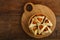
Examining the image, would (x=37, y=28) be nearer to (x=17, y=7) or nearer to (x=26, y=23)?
(x=26, y=23)

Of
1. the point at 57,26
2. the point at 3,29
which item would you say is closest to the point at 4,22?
the point at 3,29

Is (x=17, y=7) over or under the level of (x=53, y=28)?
over

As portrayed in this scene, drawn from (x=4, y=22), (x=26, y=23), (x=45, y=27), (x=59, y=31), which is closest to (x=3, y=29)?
(x=4, y=22)

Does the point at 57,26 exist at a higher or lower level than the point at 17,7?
lower

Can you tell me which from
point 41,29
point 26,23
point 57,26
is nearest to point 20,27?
point 26,23

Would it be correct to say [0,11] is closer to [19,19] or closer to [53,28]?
[19,19]

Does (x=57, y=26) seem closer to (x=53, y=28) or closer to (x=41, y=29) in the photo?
(x=53, y=28)

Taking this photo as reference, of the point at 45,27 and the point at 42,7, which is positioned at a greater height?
the point at 42,7
